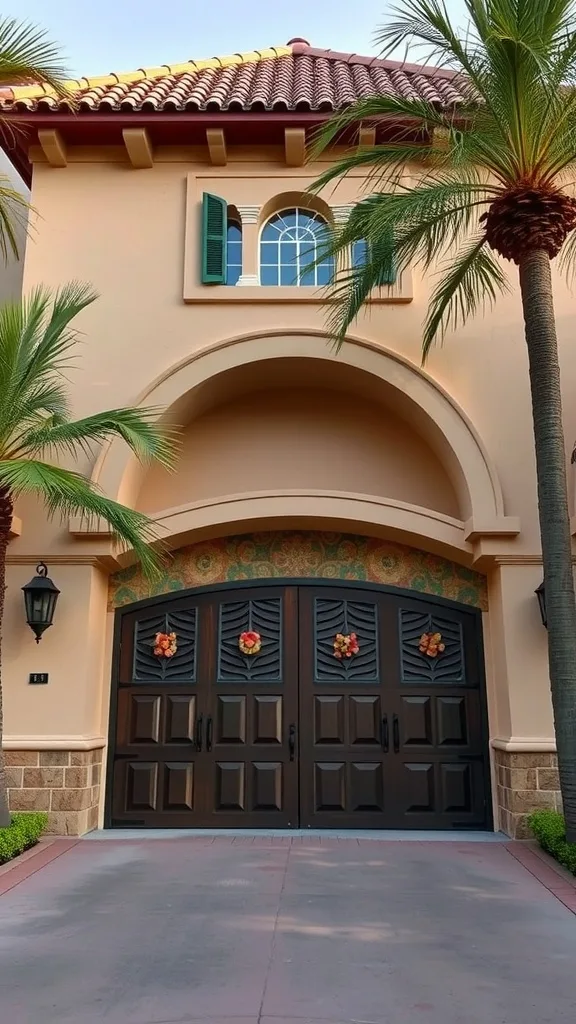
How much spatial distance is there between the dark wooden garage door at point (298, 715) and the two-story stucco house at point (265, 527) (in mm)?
27

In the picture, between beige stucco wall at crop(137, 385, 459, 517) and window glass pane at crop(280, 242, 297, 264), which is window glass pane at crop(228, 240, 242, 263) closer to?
window glass pane at crop(280, 242, 297, 264)

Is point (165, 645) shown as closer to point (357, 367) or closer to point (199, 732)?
point (199, 732)

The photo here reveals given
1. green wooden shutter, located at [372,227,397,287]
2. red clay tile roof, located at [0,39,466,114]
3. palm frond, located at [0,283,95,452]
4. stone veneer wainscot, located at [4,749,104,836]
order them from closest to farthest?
green wooden shutter, located at [372,227,397,287]
palm frond, located at [0,283,95,452]
stone veneer wainscot, located at [4,749,104,836]
red clay tile roof, located at [0,39,466,114]

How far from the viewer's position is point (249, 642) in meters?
9.73

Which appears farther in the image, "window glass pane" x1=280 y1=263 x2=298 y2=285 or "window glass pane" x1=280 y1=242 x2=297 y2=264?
"window glass pane" x1=280 y1=242 x2=297 y2=264

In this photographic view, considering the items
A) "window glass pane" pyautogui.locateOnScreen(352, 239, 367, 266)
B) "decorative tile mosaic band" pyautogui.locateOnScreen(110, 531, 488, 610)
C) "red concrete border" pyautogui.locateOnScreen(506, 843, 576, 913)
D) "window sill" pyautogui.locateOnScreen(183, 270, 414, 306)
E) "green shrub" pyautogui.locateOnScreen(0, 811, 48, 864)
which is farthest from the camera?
"window glass pane" pyautogui.locateOnScreen(352, 239, 367, 266)

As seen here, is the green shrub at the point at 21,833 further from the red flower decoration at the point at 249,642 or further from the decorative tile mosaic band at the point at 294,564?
the red flower decoration at the point at 249,642

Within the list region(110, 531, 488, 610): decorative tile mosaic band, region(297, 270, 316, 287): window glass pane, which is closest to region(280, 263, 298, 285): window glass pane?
region(297, 270, 316, 287): window glass pane

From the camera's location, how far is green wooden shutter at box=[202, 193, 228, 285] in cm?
998

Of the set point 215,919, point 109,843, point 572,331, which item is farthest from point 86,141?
point 215,919

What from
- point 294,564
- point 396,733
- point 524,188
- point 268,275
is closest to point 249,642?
point 294,564

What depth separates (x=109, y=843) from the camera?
335 inches

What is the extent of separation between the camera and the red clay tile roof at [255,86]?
10125 mm

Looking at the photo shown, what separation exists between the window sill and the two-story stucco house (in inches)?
1.2
